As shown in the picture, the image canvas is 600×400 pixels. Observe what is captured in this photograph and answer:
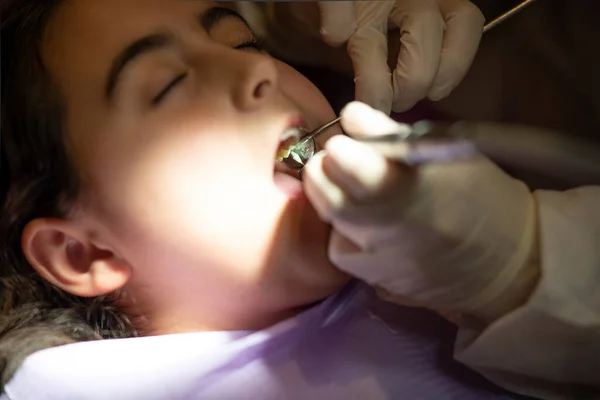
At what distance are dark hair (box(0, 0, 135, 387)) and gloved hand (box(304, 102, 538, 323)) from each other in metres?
0.21

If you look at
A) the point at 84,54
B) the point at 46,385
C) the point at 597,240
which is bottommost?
the point at 46,385

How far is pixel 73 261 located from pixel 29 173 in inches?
3.2

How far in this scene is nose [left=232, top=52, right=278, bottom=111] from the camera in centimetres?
56

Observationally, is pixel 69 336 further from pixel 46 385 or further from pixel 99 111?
pixel 99 111

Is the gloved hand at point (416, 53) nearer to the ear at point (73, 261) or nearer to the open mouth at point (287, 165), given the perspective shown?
the open mouth at point (287, 165)

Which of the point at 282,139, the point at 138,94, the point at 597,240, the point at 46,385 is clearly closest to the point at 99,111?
the point at 138,94

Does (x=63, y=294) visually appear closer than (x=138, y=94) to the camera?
No

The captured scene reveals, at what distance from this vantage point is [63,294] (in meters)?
0.67

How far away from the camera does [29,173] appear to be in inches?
23.4

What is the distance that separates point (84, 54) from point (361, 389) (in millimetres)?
336

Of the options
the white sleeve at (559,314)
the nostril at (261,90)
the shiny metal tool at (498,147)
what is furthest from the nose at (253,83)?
the white sleeve at (559,314)

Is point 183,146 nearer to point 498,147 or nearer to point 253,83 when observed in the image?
point 253,83

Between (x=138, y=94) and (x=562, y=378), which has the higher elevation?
(x=138, y=94)

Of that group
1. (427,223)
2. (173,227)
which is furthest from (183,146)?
(427,223)
